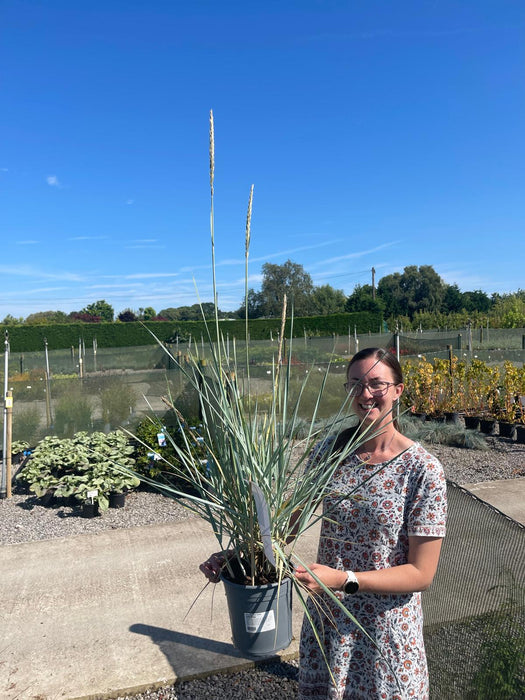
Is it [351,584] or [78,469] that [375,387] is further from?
[78,469]

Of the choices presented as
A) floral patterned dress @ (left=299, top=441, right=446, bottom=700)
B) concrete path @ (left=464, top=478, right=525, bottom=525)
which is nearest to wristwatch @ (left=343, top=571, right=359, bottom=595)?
floral patterned dress @ (left=299, top=441, right=446, bottom=700)

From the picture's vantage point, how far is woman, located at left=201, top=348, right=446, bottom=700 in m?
1.21

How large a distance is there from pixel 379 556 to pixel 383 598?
103 mm

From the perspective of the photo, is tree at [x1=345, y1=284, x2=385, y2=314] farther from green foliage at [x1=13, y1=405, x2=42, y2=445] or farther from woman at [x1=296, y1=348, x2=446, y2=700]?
woman at [x1=296, y1=348, x2=446, y2=700]

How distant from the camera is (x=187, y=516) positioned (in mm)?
3998

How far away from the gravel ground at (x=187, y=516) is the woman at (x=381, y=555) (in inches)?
31.7

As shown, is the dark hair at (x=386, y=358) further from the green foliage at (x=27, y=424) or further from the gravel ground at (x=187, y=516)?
the green foliage at (x=27, y=424)

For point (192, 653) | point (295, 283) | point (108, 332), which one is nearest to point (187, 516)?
point (192, 653)

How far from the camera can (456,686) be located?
5.04 feet

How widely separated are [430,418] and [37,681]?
599 centimetres

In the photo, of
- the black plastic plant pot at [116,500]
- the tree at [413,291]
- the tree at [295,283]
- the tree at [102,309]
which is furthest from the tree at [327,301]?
the black plastic plant pot at [116,500]

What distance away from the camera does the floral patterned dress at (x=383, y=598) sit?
1.25 meters

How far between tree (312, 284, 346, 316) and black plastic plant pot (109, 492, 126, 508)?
111ft

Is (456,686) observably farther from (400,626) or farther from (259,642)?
(259,642)
